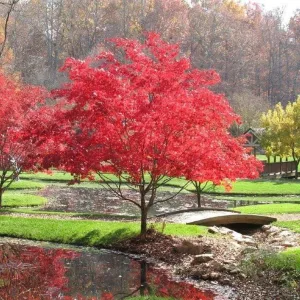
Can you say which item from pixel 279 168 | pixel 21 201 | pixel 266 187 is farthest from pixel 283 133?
pixel 21 201

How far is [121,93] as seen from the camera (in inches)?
581

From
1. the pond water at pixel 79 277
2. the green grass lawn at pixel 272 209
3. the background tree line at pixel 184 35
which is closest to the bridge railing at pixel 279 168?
the background tree line at pixel 184 35

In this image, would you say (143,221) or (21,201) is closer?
(143,221)

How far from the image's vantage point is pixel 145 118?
1434 cm

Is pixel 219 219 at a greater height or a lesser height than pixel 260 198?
greater

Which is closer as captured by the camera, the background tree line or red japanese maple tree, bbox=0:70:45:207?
red japanese maple tree, bbox=0:70:45:207

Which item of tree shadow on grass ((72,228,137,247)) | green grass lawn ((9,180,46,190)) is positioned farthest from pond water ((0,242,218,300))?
green grass lawn ((9,180,46,190))

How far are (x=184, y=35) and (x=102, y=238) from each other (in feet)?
199

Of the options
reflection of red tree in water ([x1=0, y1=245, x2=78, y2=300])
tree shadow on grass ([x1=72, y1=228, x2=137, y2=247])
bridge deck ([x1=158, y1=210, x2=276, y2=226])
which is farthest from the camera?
bridge deck ([x1=158, y1=210, x2=276, y2=226])

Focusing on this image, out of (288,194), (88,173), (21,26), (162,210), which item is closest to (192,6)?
(21,26)

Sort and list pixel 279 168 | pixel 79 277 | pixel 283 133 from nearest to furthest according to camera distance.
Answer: pixel 79 277 → pixel 283 133 → pixel 279 168

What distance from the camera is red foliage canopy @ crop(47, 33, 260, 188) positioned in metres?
14.6

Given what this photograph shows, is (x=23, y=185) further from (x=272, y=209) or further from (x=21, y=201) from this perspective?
(x=272, y=209)

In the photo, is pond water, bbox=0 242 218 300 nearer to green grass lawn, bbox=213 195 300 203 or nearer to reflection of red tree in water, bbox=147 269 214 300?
reflection of red tree in water, bbox=147 269 214 300
